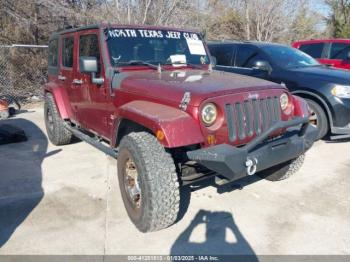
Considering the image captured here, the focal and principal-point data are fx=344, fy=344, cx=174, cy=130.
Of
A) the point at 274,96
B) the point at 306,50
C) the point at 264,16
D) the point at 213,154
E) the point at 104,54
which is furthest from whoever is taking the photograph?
the point at 264,16

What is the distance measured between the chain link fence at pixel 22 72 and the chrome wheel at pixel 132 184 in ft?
27.4

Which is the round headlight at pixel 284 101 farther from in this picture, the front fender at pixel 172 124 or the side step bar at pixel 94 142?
the side step bar at pixel 94 142

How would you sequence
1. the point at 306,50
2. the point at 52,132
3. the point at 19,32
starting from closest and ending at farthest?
the point at 52,132, the point at 306,50, the point at 19,32

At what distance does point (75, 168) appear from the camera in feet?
16.2

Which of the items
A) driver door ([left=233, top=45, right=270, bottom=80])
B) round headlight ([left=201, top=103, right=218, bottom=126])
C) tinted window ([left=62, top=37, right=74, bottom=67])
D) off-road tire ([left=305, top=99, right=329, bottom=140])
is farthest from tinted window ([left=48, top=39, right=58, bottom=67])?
off-road tire ([left=305, top=99, right=329, bottom=140])

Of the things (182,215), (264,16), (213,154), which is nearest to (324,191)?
(182,215)

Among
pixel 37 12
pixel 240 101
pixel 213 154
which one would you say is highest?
pixel 37 12

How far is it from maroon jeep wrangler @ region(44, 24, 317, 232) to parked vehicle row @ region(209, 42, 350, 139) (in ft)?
6.14

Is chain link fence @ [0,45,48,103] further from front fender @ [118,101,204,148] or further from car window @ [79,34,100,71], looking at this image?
front fender @ [118,101,204,148]

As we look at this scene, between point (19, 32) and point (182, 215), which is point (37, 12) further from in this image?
point (182, 215)

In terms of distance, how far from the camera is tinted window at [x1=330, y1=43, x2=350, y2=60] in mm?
8477

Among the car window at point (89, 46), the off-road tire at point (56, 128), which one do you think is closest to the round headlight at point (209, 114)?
the car window at point (89, 46)

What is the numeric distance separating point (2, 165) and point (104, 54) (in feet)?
8.11

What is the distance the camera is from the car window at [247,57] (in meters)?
6.60
